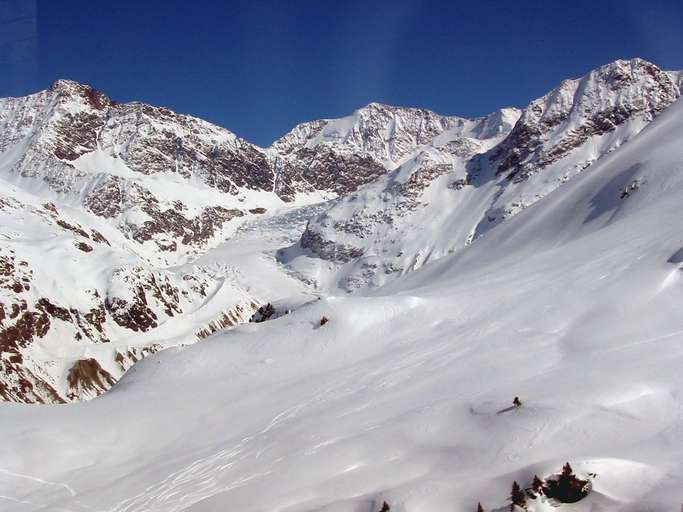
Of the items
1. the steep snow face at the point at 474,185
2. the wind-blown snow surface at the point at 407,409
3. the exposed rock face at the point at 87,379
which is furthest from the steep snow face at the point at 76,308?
the wind-blown snow surface at the point at 407,409

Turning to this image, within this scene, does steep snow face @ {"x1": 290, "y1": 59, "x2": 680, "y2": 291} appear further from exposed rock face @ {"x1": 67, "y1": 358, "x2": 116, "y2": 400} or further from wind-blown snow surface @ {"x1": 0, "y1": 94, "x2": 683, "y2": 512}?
wind-blown snow surface @ {"x1": 0, "y1": 94, "x2": 683, "y2": 512}

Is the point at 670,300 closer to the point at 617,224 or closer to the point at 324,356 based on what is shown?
the point at 324,356

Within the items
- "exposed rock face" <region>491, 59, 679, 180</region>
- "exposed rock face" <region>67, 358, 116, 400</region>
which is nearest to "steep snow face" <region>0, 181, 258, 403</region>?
"exposed rock face" <region>67, 358, 116, 400</region>

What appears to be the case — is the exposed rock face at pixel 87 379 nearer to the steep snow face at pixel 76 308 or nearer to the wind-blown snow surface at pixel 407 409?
the steep snow face at pixel 76 308

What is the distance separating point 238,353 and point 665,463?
17.1 metres

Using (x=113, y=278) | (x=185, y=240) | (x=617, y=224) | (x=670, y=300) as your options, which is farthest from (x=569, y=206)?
(x=185, y=240)

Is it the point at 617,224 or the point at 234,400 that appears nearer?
the point at 234,400

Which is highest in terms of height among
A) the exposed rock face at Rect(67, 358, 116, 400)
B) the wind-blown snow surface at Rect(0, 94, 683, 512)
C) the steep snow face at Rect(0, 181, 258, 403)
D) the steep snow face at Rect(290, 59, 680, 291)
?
the steep snow face at Rect(290, 59, 680, 291)

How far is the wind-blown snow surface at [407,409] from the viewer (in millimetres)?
11562

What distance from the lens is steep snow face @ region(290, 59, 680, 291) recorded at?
13062 centimetres

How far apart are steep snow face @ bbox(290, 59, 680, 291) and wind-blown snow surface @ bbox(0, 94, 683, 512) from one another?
3978 inches

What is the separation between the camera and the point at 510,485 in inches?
410

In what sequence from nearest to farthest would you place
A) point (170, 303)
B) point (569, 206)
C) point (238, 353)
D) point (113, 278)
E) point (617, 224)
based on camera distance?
point (238, 353), point (617, 224), point (569, 206), point (113, 278), point (170, 303)

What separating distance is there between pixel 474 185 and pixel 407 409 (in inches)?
5532
